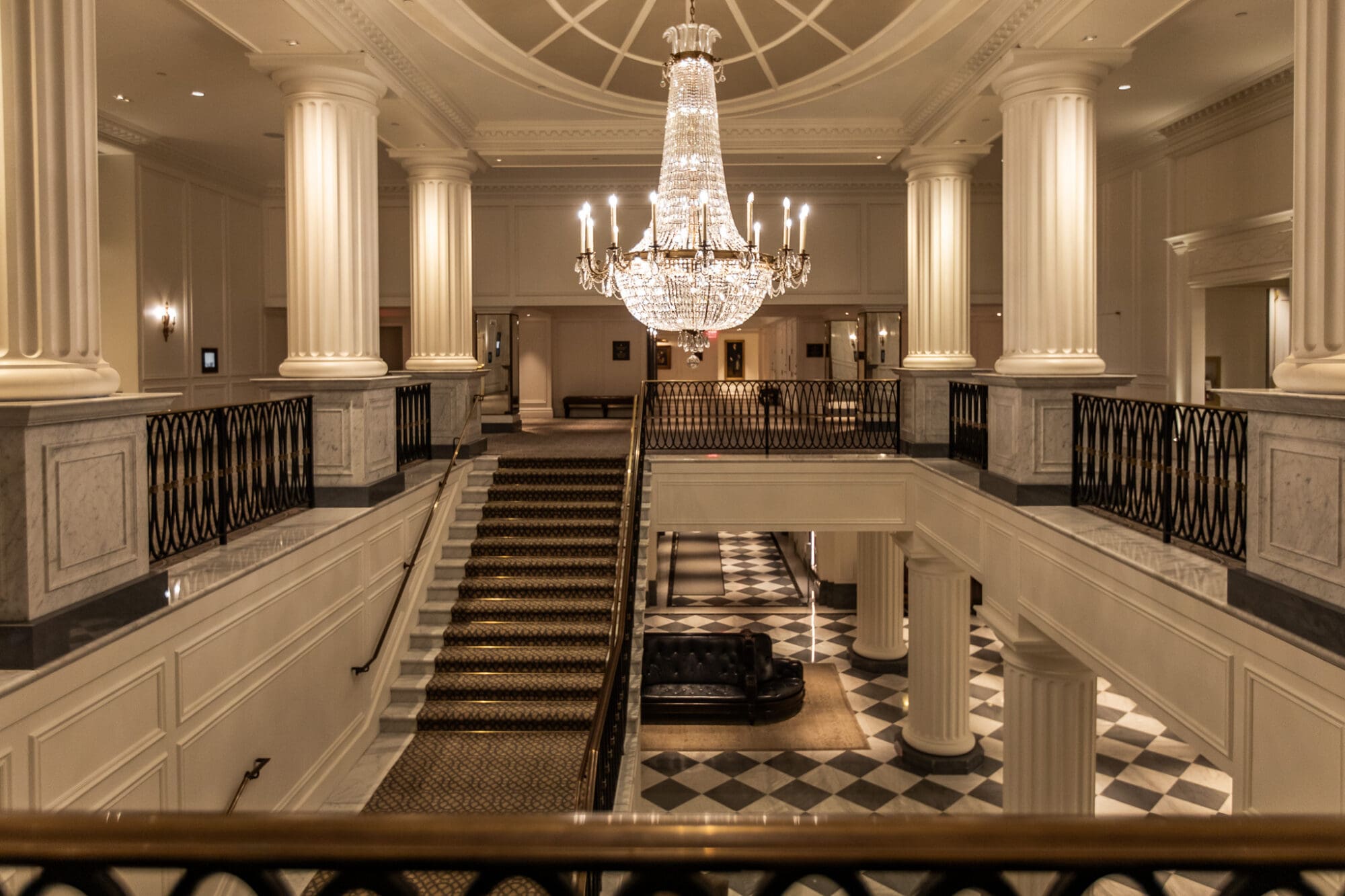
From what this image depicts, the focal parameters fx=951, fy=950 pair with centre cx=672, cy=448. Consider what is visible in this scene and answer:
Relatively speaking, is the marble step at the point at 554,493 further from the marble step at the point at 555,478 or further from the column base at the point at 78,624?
the column base at the point at 78,624

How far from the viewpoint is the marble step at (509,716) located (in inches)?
280

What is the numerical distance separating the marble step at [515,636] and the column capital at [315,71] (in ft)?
14.5

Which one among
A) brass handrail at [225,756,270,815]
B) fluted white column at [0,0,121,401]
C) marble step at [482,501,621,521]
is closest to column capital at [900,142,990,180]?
marble step at [482,501,621,521]

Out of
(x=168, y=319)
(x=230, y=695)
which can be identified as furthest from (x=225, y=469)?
(x=168, y=319)

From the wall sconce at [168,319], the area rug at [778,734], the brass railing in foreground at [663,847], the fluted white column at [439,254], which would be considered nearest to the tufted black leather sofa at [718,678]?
the area rug at [778,734]

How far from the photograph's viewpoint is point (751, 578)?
67.5ft

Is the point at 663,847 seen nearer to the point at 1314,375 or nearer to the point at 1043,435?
the point at 1314,375

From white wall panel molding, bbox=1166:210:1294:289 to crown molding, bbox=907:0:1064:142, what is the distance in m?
3.25

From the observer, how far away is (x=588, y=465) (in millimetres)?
10484

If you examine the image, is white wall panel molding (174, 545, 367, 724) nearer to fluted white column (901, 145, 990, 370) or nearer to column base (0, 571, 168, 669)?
column base (0, 571, 168, 669)

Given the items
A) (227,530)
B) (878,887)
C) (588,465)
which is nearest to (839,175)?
(588,465)

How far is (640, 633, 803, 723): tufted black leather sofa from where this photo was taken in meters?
12.7

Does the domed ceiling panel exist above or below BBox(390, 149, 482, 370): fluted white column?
above

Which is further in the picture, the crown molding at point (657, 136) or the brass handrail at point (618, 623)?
the crown molding at point (657, 136)
